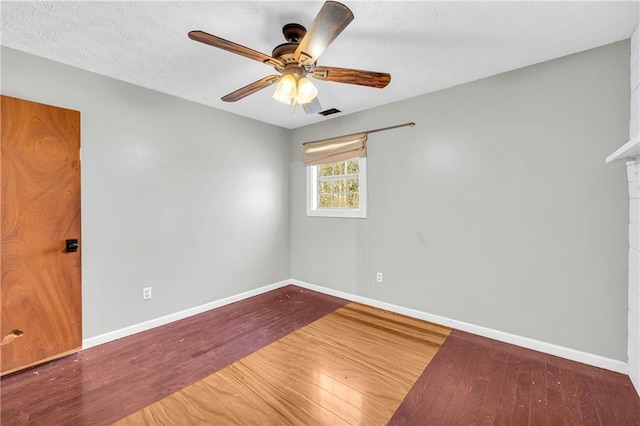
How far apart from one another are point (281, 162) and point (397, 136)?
183cm

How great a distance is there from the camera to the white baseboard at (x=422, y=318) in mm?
2156

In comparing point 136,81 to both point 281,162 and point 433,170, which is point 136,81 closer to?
point 281,162

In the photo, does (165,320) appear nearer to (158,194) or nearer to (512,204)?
(158,194)

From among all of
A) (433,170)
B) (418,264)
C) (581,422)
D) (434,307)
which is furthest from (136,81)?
(581,422)

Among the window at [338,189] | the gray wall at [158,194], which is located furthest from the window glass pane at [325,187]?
the gray wall at [158,194]

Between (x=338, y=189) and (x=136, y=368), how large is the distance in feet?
9.66

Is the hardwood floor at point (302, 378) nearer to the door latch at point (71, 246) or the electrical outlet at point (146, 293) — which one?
the electrical outlet at point (146, 293)

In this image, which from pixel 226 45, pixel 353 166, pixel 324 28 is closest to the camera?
pixel 324 28

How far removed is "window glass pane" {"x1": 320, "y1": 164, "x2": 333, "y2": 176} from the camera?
4062 millimetres

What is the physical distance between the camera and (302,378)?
2.04 meters

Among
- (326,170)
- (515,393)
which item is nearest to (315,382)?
(515,393)

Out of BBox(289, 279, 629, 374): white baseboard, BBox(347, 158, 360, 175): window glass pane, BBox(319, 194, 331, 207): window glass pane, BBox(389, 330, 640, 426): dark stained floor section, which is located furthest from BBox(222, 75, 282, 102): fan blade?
BBox(289, 279, 629, 374): white baseboard

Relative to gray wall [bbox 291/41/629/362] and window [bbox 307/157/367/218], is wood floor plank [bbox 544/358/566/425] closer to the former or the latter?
gray wall [bbox 291/41/629/362]

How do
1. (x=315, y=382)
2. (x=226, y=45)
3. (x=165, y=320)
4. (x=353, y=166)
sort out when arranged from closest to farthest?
(x=226, y=45)
(x=315, y=382)
(x=165, y=320)
(x=353, y=166)
